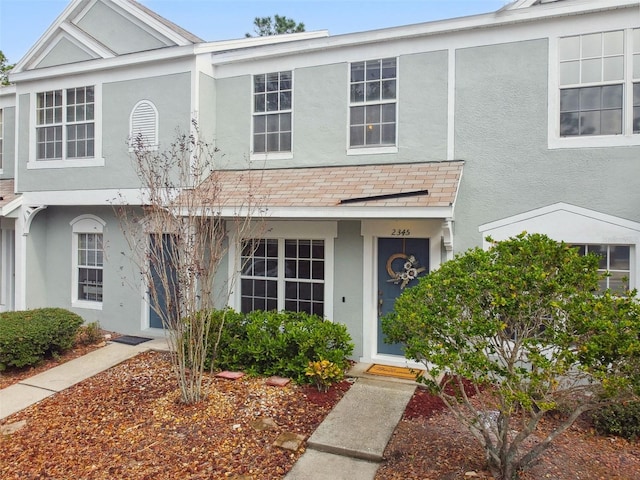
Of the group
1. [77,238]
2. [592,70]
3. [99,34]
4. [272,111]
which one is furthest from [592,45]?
[77,238]

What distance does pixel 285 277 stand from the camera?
9.07m

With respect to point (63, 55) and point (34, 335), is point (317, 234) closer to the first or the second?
point (34, 335)

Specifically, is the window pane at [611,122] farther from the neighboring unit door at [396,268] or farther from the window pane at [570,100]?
the neighboring unit door at [396,268]

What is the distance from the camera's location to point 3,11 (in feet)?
27.9

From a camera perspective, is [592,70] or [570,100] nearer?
[592,70]

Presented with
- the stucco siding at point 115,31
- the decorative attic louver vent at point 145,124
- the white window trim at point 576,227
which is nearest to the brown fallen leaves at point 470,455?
the white window trim at point 576,227

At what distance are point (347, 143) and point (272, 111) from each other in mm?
1831

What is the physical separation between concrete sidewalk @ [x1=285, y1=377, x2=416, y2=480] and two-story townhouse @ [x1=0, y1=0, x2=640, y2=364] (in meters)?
1.72

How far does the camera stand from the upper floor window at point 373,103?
8.52 meters

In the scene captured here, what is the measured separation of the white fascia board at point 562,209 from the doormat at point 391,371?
2.75 metres

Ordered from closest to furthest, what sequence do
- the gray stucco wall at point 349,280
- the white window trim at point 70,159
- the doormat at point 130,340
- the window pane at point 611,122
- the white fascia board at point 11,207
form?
the window pane at point 611,122 → the gray stucco wall at point 349,280 → the doormat at point 130,340 → the white window trim at point 70,159 → the white fascia board at point 11,207

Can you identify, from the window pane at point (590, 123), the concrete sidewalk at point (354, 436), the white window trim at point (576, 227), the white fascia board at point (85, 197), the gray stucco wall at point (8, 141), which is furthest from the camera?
the gray stucco wall at point (8, 141)

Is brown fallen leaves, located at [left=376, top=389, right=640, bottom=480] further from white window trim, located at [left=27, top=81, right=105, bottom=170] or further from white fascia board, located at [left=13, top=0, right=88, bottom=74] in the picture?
white fascia board, located at [left=13, top=0, right=88, bottom=74]

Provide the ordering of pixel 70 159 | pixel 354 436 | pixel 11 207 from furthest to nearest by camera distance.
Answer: pixel 11 207 → pixel 70 159 → pixel 354 436
